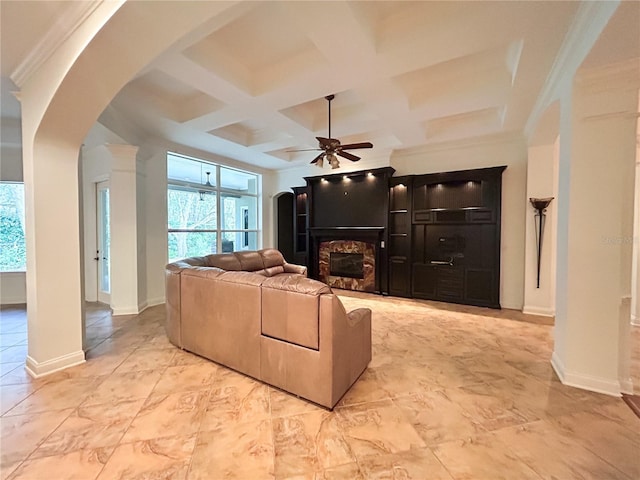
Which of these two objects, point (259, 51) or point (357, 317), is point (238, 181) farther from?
point (357, 317)

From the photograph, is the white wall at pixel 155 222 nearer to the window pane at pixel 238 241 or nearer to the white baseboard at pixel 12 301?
the window pane at pixel 238 241

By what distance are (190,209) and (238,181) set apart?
5.72ft

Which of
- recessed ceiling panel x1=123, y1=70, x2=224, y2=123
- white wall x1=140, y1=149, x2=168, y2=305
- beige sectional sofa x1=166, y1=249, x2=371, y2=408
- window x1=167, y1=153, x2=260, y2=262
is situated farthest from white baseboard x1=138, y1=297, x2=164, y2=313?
recessed ceiling panel x1=123, y1=70, x2=224, y2=123

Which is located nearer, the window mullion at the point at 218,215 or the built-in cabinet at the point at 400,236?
the built-in cabinet at the point at 400,236

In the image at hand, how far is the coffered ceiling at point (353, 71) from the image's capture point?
2301 millimetres

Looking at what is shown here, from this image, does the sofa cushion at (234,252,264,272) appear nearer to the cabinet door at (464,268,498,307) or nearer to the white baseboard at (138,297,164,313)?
the white baseboard at (138,297,164,313)

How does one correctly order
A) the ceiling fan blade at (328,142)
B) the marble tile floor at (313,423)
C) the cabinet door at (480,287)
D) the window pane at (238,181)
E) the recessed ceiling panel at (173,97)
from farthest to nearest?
1. the window pane at (238,181)
2. the cabinet door at (480,287)
3. the ceiling fan blade at (328,142)
4. the recessed ceiling panel at (173,97)
5. the marble tile floor at (313,423)

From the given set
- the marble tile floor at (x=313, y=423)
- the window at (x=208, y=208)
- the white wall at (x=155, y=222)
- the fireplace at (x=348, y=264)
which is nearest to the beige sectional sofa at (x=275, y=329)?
the marble tile floor at (x=313, y=423)

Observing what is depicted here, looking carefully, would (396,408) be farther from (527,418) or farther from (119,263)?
(119,263)

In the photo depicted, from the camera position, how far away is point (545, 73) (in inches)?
117

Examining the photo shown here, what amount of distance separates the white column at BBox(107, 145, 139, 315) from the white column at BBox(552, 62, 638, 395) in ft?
18.7

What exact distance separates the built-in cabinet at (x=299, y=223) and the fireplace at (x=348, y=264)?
1153 millimetres

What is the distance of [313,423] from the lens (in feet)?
6.71

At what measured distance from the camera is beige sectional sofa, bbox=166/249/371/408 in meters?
2.19
